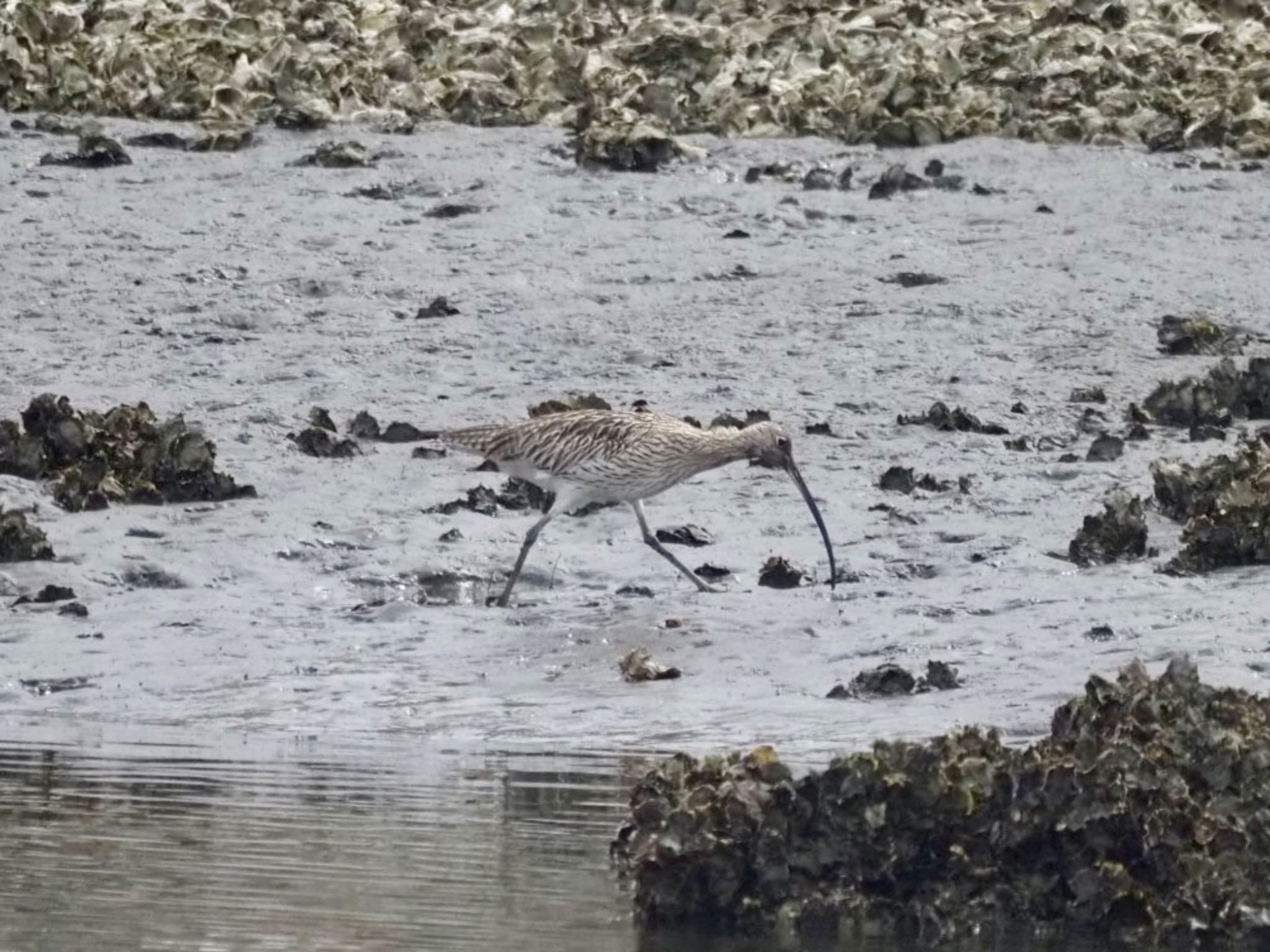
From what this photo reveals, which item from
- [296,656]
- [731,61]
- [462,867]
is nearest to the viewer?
[462,867]

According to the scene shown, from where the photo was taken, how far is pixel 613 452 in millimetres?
12820

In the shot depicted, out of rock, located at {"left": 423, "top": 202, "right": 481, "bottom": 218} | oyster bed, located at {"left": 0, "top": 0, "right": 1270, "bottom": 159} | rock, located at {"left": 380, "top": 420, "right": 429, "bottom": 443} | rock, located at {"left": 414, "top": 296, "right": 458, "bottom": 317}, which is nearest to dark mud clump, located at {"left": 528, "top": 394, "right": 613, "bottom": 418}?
rock, located at {"left": 380, "top": 420, "right": 429, "bottom": 443}

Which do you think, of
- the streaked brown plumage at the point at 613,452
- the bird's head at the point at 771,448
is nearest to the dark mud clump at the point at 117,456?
the streaked brown plumage at the point at 613,452

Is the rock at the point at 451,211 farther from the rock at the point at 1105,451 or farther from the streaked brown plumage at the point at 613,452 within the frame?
the rock at the point at 1105,451

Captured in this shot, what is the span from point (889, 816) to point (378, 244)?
10.5 meters

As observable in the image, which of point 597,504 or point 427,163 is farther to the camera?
point 427,163

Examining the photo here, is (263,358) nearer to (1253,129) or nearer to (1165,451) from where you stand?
(1165,451)

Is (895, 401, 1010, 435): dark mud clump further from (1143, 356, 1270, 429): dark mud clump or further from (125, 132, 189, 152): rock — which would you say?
(125, 132, 189, 152): rock

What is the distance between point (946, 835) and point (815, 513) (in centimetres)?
515

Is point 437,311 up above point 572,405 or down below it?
below

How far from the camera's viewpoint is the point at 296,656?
11.4m

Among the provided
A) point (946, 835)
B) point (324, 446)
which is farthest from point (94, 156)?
point (946, 835)

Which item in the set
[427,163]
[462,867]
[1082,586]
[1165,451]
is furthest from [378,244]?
[462,867]

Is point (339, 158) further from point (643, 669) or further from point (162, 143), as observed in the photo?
point (643, 669)
